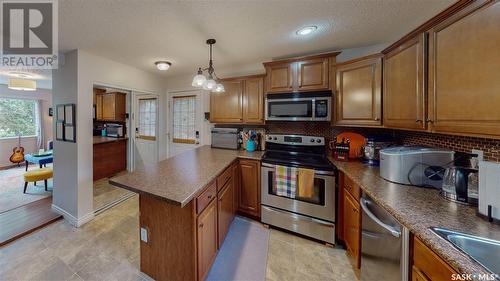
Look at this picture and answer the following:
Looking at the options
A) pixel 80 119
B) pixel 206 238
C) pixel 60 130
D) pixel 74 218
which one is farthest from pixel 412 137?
pixel 60 130

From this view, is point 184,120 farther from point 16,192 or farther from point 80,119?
point 16,192

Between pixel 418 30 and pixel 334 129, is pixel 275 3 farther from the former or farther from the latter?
pixel 334 129

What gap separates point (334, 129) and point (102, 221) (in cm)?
353

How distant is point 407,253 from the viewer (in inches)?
37.5

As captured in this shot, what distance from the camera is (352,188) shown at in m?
1.67

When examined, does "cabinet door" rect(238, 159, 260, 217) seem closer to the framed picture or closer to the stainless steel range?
the stainless steel range

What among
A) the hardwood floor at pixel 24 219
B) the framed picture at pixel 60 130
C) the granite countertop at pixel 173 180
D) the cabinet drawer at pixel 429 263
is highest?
the framed picture at pixel 60 130

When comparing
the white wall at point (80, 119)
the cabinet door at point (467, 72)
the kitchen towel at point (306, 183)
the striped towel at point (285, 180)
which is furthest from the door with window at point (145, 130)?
the cabinet door at point (467, 72)

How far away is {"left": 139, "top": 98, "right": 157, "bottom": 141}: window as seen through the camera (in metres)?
3.96

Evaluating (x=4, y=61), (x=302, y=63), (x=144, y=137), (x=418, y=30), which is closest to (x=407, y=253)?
(x=418, y=30)

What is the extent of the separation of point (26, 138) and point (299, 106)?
7.73 meters

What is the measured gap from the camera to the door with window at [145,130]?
393 cm

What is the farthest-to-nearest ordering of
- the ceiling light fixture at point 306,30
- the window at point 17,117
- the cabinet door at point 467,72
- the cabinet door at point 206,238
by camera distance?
the window at point 17,117 < the ceiling light fixture at point 306,30 < the cabinet door at point 206,238 < the cabinet door at point 467,72

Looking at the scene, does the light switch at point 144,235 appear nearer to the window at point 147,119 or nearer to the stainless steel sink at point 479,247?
the stainless steel sink at point 479,247
